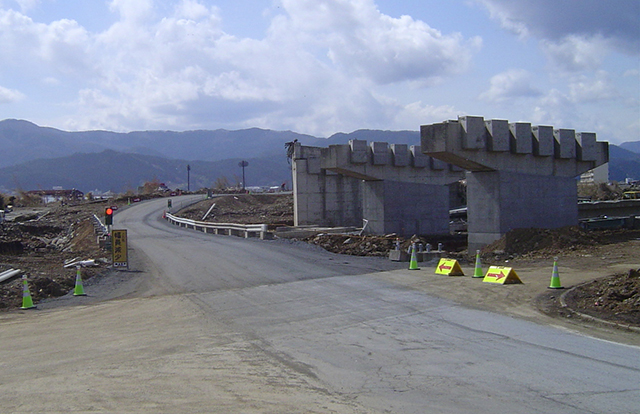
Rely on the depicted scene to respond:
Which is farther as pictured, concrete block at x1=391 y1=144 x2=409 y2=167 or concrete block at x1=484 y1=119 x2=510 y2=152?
concrete block at x1=391 y1=144 x2=409 y2=167

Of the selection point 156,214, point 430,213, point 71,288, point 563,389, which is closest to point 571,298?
point 563,389

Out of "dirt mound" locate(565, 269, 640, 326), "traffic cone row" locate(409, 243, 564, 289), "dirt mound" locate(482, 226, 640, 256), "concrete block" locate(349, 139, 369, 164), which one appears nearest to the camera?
"dirt mound" locate(565, 269, 640, 326)

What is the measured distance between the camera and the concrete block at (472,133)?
2294 cm

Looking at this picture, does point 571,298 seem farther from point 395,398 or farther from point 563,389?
point 395,398

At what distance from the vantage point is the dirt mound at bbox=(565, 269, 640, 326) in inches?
446

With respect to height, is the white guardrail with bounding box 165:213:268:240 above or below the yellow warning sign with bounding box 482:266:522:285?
above

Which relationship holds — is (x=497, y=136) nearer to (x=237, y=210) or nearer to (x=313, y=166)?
(x=313, y=166)

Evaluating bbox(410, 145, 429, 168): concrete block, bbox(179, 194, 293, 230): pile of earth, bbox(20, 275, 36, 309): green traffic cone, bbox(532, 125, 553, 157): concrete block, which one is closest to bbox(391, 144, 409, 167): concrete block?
bbox(410, 145, 429, 168): concrete block

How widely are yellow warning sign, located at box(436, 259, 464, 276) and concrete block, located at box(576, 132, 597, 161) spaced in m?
10.8

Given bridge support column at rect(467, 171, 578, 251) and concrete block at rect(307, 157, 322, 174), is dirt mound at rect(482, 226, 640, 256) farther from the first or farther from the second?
concrete block at rect(307, 157, 322, 174)

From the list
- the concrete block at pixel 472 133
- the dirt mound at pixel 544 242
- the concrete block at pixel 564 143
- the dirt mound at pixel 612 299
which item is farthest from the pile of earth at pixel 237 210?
the dirt mound at pixel 612 299

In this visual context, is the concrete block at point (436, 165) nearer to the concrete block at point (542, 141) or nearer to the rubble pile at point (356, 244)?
the rubble pile at point (356, 244)

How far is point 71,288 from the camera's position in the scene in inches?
708

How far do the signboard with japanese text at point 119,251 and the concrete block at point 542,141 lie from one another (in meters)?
16.2
